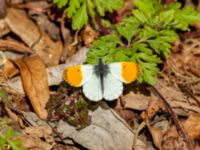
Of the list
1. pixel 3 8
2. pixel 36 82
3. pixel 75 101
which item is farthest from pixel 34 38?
pixel 75 101

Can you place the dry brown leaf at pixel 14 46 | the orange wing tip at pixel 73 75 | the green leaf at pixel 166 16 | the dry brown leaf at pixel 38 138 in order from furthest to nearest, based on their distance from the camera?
the dry brown leaf at pixel 14 46, the green leaf at pixel 166 16, the dry brown leaf at pixel 38 138, the orange wing tip at pixel 73 75

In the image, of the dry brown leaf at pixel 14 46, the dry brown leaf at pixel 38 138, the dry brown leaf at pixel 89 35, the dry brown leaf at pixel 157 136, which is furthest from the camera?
the dry brown leaf at pixel 89 35

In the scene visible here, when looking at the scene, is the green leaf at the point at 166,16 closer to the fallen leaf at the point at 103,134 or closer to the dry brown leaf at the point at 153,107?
the dry brown leaf at the point at 153,107

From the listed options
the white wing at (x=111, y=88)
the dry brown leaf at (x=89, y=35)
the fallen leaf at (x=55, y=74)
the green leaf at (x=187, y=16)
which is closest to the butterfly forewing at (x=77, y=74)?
the white wing at (x=111, y=88)

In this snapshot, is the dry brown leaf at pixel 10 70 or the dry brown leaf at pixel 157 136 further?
the dry brown leaf at pixel 10 70

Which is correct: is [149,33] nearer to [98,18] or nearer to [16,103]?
[98,18]

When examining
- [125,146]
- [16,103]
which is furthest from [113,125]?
[16,103]

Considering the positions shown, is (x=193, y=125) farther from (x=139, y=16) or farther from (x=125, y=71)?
(x=139, y=16)

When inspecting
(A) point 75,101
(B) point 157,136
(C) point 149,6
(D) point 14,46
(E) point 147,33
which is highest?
(C) point 149,6
